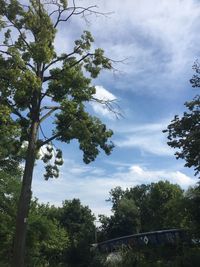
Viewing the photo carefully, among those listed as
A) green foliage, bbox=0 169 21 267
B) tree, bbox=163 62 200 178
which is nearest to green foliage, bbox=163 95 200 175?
tree, bbox=163 62 200 178

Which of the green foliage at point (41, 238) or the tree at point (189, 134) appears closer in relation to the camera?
the tree at point (189, 134)

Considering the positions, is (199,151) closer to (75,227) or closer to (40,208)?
(40,208)

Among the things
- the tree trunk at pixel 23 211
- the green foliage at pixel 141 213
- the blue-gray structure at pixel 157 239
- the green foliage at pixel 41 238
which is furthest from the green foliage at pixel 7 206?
the green foliage at pixel 141 213

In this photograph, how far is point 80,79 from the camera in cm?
2409

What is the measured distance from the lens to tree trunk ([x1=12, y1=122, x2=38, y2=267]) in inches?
836

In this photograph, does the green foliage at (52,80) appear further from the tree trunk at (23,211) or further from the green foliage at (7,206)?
the green foliage at (7,206)

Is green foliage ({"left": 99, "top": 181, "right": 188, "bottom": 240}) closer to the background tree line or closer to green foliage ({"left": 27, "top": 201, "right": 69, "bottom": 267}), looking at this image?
the background tree line

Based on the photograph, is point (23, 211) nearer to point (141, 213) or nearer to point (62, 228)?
point (62, 228)

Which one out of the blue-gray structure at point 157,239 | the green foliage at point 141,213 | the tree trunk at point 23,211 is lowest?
the tree trunk at point 23,211

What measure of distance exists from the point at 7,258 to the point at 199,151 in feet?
70.2

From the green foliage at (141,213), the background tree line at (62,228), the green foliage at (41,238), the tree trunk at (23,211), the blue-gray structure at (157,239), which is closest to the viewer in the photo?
the tree trunk at (23,211)

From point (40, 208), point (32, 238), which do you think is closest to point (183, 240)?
point (32, 238)

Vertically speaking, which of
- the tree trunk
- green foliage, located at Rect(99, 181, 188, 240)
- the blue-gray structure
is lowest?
the tree trunk

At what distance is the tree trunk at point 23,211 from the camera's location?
21234 mm
